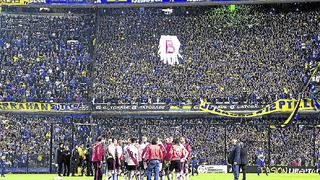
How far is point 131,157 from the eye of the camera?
2492 cm

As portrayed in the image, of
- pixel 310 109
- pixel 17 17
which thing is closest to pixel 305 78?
pixel 310 109

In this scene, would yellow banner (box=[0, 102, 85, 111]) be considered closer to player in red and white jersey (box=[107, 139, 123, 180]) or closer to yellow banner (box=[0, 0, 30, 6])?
yellow banner (box=[0, 0, 30, 6])

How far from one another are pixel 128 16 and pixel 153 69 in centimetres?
919

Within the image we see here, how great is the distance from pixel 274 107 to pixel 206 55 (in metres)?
9.27

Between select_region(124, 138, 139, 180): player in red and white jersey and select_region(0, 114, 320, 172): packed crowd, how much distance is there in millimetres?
13531

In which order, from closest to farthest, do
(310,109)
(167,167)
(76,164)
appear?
(167,167)
(76,164)
(310,109)

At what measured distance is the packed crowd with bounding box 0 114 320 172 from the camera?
1624 inches

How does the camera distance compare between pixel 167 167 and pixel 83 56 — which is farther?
pixel 83 56

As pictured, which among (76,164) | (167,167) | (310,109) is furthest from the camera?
(310,109)

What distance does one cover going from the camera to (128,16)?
62312 millimetres

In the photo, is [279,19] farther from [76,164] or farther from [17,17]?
[76,164]

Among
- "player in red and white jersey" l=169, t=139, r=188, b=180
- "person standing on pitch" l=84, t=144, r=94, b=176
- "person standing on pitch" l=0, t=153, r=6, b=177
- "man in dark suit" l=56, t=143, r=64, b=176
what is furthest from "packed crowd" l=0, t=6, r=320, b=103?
"player in red and white jersey" l=169, t=139, r=188, b=180

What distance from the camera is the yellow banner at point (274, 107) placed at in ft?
159

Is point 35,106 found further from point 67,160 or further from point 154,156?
point 154,156
